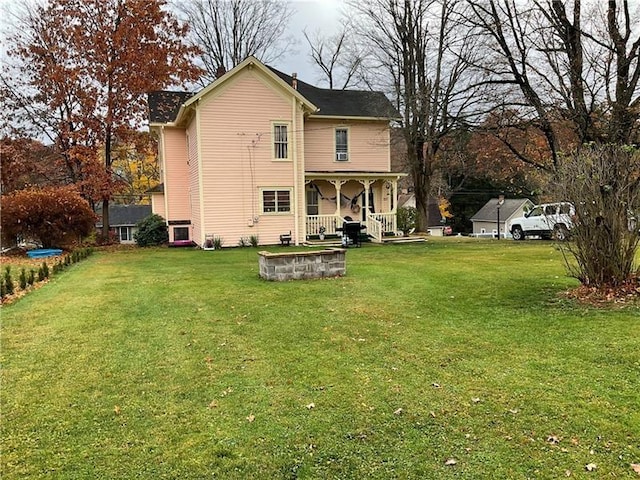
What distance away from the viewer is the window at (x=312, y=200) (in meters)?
21.1

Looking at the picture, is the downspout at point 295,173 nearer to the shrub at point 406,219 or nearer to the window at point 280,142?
the window at point 280,142

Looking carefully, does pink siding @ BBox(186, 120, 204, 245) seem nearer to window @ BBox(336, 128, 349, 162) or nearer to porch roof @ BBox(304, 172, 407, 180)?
porch roof @ BBox(304, 172, 407, 180)

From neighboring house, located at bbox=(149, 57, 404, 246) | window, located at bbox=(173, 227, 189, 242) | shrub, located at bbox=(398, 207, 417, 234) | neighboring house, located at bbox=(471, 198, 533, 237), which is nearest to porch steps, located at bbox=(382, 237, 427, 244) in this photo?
neighboring house, located at bbox=(149, 57, 404, 246)

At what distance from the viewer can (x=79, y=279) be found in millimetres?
Result: 10312

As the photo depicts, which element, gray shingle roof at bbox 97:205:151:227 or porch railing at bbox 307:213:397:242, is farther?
gray shingle roof at bbox 97:205:151:227

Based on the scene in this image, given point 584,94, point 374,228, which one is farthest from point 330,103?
point 584,94

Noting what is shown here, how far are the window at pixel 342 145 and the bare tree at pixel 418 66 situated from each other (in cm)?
286

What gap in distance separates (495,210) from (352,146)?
26.7m

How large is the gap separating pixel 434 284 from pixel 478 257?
17.2ft

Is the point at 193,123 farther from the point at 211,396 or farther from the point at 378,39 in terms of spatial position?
the point at 211,396

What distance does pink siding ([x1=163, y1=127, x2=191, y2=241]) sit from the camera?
21.0 m

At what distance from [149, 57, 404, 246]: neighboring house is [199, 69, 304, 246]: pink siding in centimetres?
4

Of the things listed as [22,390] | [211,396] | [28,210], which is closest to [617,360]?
[211,396]

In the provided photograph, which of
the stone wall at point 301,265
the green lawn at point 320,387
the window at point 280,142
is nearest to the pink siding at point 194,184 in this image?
the window at point 280,142
